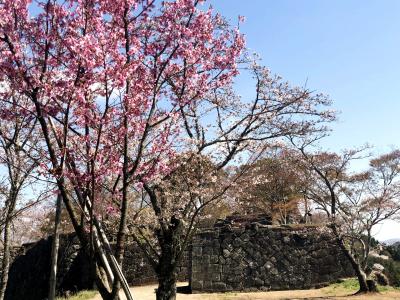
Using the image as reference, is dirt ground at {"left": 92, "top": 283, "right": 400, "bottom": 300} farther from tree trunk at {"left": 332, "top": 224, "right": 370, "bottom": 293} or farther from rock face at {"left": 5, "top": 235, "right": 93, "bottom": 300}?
rock face at {"left": 5, "top": 235, "right": 93, "bottom": 300}

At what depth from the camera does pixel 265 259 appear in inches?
709

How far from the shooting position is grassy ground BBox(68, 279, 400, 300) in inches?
595

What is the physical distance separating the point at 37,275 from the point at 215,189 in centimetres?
1718

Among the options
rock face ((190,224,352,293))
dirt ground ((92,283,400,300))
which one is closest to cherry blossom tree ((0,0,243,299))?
dirt ground ((92,283,400,300))

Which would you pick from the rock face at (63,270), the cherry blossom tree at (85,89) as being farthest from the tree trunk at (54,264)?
the rock face at (63,270)

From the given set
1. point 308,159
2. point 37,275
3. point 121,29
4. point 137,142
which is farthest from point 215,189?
point 37,275

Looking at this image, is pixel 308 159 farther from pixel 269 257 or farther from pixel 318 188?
pixel 269 257

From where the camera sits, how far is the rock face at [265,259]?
17.4m

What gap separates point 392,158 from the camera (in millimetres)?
23094

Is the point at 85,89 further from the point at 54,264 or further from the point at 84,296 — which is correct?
the point at 84,296

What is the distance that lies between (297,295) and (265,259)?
2.47 m

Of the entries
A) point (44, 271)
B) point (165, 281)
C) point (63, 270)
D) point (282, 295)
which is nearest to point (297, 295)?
point (282, 295)

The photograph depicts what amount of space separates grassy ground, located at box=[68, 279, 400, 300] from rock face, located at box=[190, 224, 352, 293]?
0.73 meters

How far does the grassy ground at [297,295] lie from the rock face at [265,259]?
73cm
